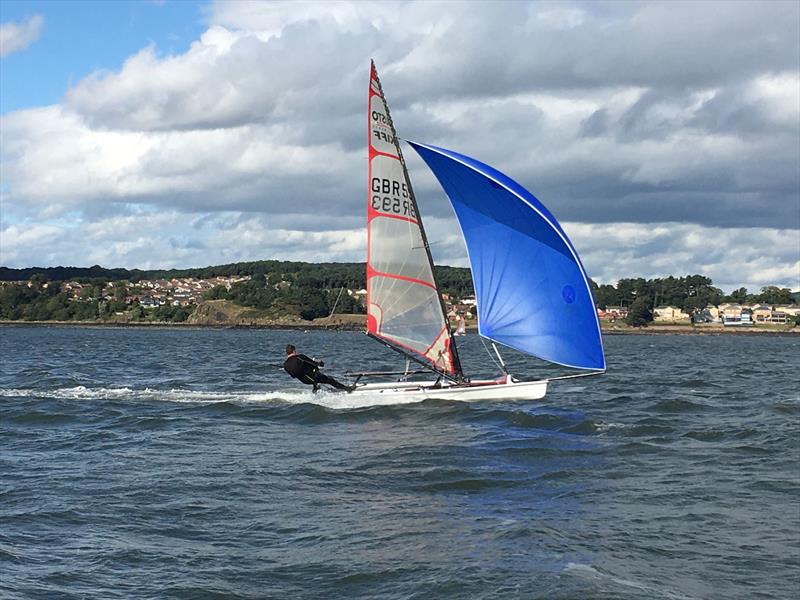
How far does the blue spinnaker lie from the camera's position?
2239cm

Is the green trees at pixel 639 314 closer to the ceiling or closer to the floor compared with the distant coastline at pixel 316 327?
closer to the ceiling

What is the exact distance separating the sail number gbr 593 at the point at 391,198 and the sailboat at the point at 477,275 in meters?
0.02

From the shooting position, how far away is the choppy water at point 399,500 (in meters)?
10.5

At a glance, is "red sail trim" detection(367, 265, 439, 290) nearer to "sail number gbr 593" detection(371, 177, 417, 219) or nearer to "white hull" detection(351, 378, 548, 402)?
"sail number gbr 593" detection(371, 177, 417, 219)

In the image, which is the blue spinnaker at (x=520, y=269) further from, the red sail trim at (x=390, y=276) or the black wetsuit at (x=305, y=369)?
the black wetsuit at (x=305, y=369)

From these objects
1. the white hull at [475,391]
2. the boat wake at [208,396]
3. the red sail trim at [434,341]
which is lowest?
the boat wake at [208,396]

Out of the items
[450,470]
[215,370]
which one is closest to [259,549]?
[450,470]

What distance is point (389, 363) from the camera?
1986 inches

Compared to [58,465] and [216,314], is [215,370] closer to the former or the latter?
[58,465]

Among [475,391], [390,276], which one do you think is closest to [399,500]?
[475,391]

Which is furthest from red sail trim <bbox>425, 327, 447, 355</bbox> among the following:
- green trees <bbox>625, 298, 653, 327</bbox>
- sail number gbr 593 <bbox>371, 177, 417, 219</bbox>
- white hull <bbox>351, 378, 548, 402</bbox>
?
green trees <bbox>625, 298, 653, 327</bbox>

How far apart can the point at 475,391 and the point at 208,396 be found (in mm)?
8432

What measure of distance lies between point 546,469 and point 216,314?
589 ft

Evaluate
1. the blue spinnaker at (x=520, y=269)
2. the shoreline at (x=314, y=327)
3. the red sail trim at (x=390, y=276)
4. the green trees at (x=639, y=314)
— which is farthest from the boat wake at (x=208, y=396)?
the green trees at (x=639, y=314)
